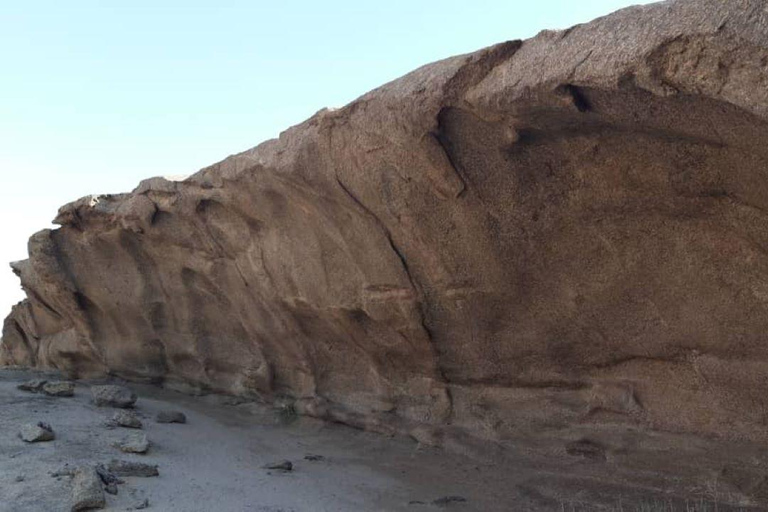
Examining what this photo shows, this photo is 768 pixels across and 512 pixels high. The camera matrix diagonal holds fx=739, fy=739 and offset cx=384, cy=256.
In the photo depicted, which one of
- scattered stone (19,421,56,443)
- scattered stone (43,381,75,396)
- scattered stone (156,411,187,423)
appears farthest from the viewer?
scattered stone (43,381,75,396)

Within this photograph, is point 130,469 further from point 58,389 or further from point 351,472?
point 58,389

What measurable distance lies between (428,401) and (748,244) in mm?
3238

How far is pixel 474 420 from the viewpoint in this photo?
6.44 metres

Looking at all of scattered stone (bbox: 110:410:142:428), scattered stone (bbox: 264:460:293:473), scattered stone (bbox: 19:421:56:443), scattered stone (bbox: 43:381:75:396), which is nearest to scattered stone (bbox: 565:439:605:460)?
scattered stone (bbox: 264:460:293:473)

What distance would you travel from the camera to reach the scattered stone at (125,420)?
714 cm

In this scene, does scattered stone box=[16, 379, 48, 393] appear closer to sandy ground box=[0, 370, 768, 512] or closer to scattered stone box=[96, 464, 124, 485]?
sandy ground box=[0, 370, 768, 512]

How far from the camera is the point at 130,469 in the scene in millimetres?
5527

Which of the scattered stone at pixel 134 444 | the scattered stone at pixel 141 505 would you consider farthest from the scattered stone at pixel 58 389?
the scattered stone at pixel 141 505

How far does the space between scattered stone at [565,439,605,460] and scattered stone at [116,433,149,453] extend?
351cm

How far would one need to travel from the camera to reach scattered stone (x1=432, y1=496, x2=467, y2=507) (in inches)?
217

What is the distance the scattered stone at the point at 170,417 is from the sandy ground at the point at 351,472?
13 cm

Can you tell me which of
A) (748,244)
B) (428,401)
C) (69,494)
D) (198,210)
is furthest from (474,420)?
(198,210)

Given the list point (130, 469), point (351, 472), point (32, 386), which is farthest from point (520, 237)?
point (32, 386)

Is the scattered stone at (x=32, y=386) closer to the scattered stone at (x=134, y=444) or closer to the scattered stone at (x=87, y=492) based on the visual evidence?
the scattered stone at (x=134, y=444)
